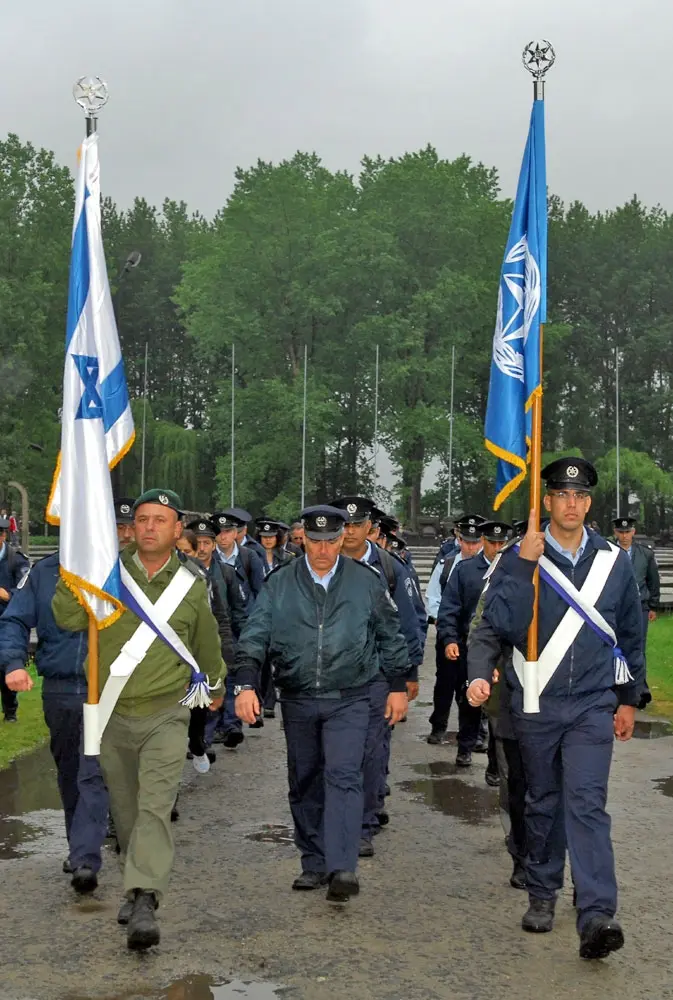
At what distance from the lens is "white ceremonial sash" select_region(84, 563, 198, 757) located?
686 centimetres

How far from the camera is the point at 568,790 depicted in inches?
264

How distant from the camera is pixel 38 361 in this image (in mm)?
69688

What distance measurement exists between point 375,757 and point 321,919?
2.09 m

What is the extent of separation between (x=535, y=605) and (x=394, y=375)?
60295 mm

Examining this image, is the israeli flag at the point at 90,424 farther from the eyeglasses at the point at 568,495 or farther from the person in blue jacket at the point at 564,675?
the eyeglasses at the point at 568,495

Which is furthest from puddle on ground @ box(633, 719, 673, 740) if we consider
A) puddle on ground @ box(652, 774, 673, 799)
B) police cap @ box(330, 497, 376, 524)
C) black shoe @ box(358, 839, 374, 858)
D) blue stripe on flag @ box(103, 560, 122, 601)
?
blue stripe on flag @ box(103, 560, 122, 601)

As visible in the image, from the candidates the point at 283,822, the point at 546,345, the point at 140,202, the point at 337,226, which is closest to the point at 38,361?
the point at 337,226

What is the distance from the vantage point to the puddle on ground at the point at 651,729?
45.8 ft

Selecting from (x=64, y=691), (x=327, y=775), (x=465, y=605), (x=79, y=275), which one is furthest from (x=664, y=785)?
(x=79, y=275)

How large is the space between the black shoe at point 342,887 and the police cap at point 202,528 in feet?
17.0

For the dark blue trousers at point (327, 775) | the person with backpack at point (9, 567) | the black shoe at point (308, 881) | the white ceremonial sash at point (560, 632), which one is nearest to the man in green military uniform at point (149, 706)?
the dark blue trousers at point (327, 775)

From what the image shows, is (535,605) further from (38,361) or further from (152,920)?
(38,361)

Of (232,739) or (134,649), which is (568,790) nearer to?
(134,649)

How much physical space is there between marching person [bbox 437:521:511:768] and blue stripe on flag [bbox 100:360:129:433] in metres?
4.91
